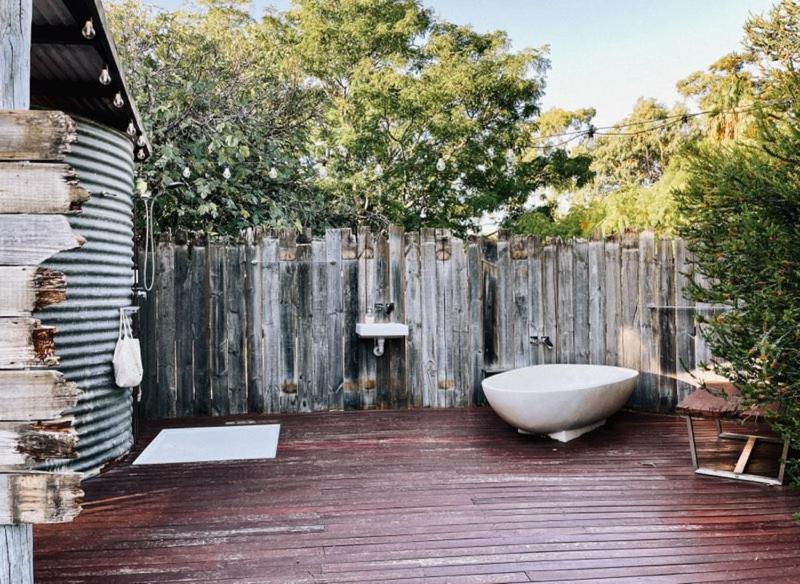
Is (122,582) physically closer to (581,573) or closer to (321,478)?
(321,478)

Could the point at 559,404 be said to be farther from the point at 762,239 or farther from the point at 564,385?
the point at 762,239

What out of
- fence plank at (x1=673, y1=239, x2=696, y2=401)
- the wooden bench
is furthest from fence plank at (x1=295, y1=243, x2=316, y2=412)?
fence plank at (x1=673, y1=239, x2=696, y2=401)

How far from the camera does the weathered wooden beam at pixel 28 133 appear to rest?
1551mm

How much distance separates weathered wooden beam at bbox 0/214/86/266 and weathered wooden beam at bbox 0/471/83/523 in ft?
1.77

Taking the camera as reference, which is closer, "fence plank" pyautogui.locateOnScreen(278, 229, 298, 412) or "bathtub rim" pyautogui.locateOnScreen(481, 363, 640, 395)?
"bathtub rim" pyautogui.locateOnScreen(481, 363, 640, 395)

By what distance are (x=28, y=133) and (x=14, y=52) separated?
31 centimetres

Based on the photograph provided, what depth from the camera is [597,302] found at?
5.57 meters

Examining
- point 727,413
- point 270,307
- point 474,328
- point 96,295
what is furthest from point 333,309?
point 727,413

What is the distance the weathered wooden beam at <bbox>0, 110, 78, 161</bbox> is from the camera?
61.1 inches

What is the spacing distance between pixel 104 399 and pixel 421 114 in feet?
23.2

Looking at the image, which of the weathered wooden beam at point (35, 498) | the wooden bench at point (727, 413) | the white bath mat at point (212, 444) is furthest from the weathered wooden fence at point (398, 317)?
the weathered wooden beam at point (35, 498)

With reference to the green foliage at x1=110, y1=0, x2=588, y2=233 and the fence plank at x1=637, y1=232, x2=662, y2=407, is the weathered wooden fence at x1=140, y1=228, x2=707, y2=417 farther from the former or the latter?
the green foliage at x1=110, y1=0, x2=588, y2=233

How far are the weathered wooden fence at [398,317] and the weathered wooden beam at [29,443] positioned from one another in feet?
12.4

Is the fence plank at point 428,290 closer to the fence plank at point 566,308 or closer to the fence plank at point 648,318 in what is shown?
the fence plank at point 566,308
